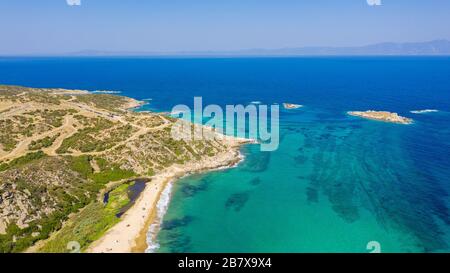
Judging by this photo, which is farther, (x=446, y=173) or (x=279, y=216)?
(x=446, y=173)

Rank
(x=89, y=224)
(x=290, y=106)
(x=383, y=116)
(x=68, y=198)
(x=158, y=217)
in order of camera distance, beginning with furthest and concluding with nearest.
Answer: (x=290, y=106) < (x=383, y=116) < (x=68, y=198) < (x=158, y=217) < (x=89, y=224)

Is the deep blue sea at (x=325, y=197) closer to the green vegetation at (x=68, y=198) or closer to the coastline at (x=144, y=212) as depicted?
the coastline at (x=144, y=212)

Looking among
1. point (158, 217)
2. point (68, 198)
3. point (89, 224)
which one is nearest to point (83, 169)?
point (68, 198)

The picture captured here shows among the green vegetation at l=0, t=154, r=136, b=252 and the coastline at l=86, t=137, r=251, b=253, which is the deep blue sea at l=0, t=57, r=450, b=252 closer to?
the coastline at l=86, t=137, r=251, b=253

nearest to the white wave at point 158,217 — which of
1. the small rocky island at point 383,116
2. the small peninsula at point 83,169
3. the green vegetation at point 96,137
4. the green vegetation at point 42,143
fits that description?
the small peninsula at point 83,169

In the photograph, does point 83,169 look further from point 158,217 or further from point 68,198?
point 158,217

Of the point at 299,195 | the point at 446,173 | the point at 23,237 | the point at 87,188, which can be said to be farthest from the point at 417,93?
the point at 23,237

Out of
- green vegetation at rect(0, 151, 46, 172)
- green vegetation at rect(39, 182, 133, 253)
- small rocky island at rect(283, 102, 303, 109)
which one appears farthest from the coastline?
small rocky island at rect(283, 102, 303, 109)

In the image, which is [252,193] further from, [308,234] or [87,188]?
[87,188]
